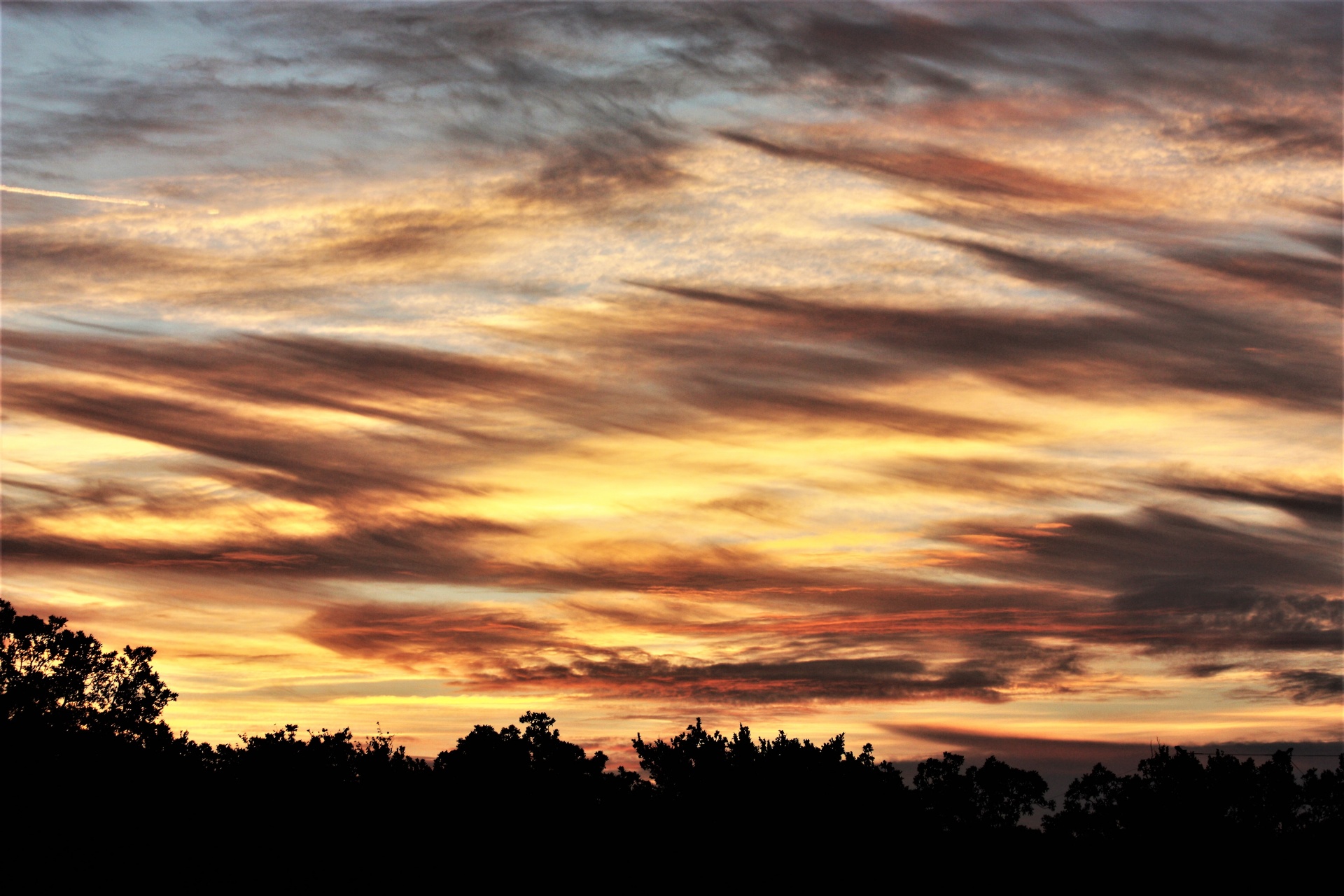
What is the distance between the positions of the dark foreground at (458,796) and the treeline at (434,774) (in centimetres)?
12

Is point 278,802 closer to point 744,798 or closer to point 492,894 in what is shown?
point 492,894

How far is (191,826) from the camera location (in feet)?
181

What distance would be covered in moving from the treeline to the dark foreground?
0.12 m

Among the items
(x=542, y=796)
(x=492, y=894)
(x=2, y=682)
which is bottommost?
(x=492, y=894)

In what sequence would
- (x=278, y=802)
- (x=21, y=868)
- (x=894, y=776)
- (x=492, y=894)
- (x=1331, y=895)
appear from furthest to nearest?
(x=894, y=776) < (x=278, y=802) < (x=1331, y=895) < (x=492, y=894) < (x=21, y=868)

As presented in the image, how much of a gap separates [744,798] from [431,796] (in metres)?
16.2

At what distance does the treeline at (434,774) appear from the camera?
195ft

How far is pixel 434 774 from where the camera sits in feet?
211

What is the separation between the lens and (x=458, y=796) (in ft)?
192

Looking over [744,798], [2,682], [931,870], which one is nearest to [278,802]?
[2,682]

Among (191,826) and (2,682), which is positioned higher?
(2,682)

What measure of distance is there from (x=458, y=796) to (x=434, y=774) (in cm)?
604

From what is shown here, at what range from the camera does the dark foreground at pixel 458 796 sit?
55.9 meters

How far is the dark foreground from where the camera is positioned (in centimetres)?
5591
